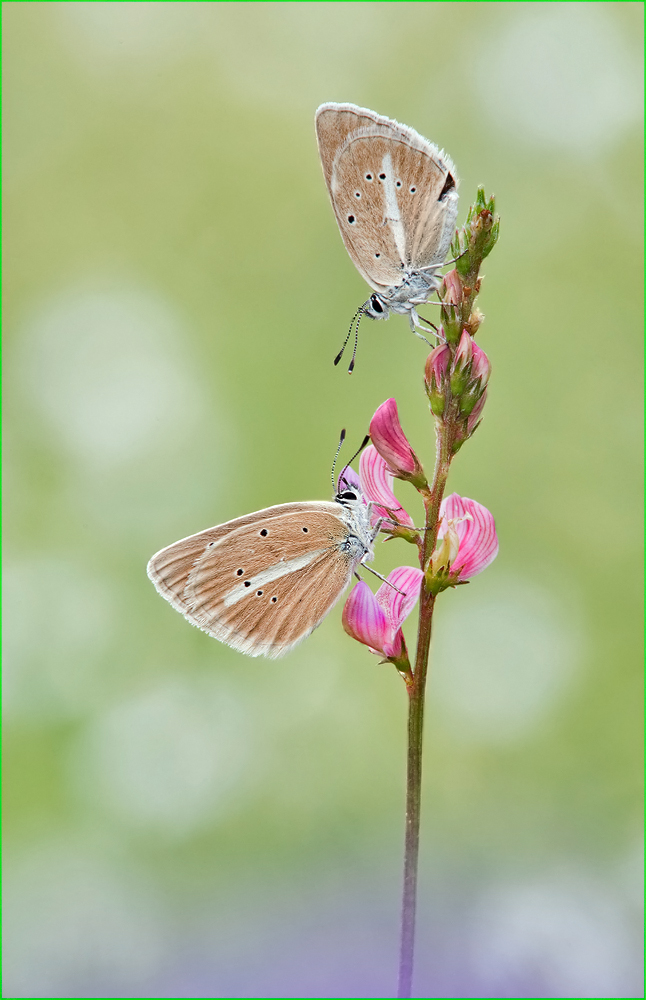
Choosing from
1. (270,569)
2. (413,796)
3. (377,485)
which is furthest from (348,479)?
(413,796)

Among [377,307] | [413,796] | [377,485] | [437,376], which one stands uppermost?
[377,307]

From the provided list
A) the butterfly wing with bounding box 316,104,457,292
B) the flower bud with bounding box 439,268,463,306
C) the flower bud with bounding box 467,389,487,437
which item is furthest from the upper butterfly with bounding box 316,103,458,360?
the flower bud with bounding box 467,389,487,437

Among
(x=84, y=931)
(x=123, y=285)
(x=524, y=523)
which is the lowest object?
(x=84, y=931)

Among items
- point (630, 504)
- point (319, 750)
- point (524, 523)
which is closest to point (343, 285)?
point (524, 523)

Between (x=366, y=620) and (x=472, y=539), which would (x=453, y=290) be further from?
(x=366, y=620)

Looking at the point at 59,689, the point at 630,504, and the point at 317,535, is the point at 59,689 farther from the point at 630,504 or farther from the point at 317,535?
the point at 630,504

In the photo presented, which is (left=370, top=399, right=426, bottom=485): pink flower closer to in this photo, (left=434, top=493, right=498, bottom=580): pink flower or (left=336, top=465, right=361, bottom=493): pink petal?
(left=434, top=493, right=498, bottom=580): pink flower

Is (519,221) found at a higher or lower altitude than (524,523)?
Result: higher
